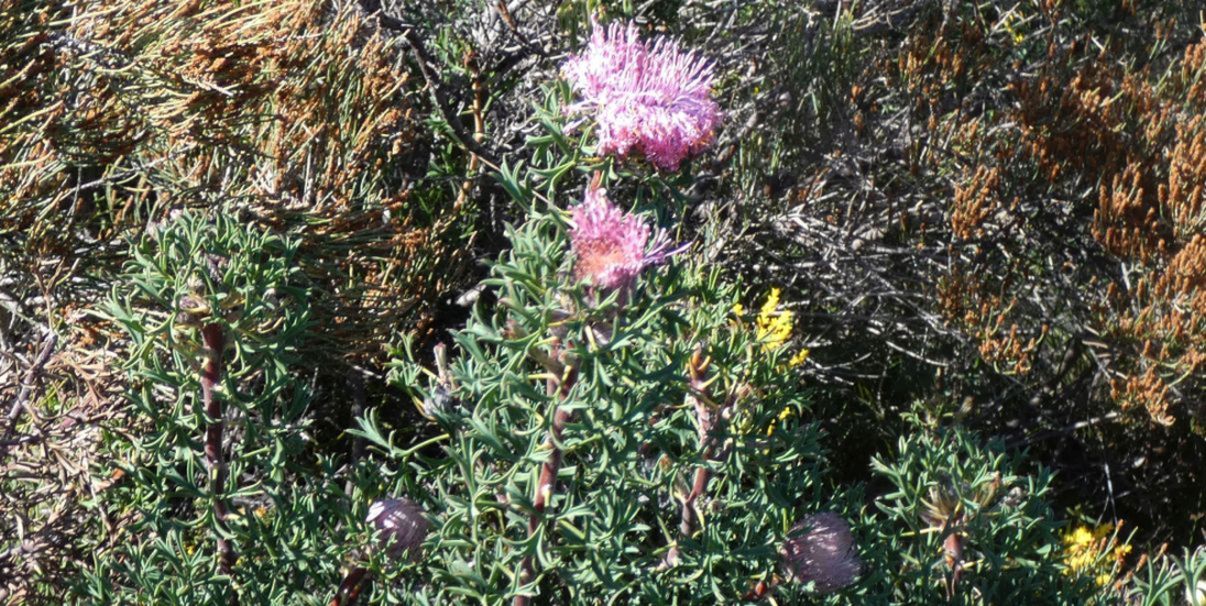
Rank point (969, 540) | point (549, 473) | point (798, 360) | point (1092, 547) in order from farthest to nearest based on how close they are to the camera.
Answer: point (1092, 547) < point (798, 360) < point (969, 540) < point (549, 473)

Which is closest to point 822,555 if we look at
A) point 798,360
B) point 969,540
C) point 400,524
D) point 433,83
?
point 969,540

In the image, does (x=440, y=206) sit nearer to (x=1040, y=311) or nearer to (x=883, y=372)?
(x=883, y=372)

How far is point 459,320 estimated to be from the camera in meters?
3.55

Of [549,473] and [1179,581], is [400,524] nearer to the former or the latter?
[549,473]

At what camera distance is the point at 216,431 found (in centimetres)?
154

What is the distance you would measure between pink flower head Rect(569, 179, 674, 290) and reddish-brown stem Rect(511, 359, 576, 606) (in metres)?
0.13

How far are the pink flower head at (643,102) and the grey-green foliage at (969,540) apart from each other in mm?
687

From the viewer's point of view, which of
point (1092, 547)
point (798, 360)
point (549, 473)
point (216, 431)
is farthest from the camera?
point (1092, 547)

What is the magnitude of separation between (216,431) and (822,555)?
86 cm

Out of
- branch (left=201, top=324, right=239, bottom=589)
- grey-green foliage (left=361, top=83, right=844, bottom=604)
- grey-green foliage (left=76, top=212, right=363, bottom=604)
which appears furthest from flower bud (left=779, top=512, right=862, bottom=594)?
branch (left=201, top=324, right=239, bottom=589)

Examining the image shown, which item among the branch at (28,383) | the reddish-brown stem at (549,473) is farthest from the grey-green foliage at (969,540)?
the branch at (28,383)

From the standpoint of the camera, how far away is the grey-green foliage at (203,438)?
4.85ft

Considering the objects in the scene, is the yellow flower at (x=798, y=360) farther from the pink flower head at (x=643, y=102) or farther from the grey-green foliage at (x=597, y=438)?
the pink flower head at (x=643, y=102)

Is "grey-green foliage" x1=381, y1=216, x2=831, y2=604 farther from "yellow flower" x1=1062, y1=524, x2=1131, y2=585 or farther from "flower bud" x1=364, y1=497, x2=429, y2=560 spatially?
"yellow flower" x1=1062, y1=524, x2=1131, y2=585
